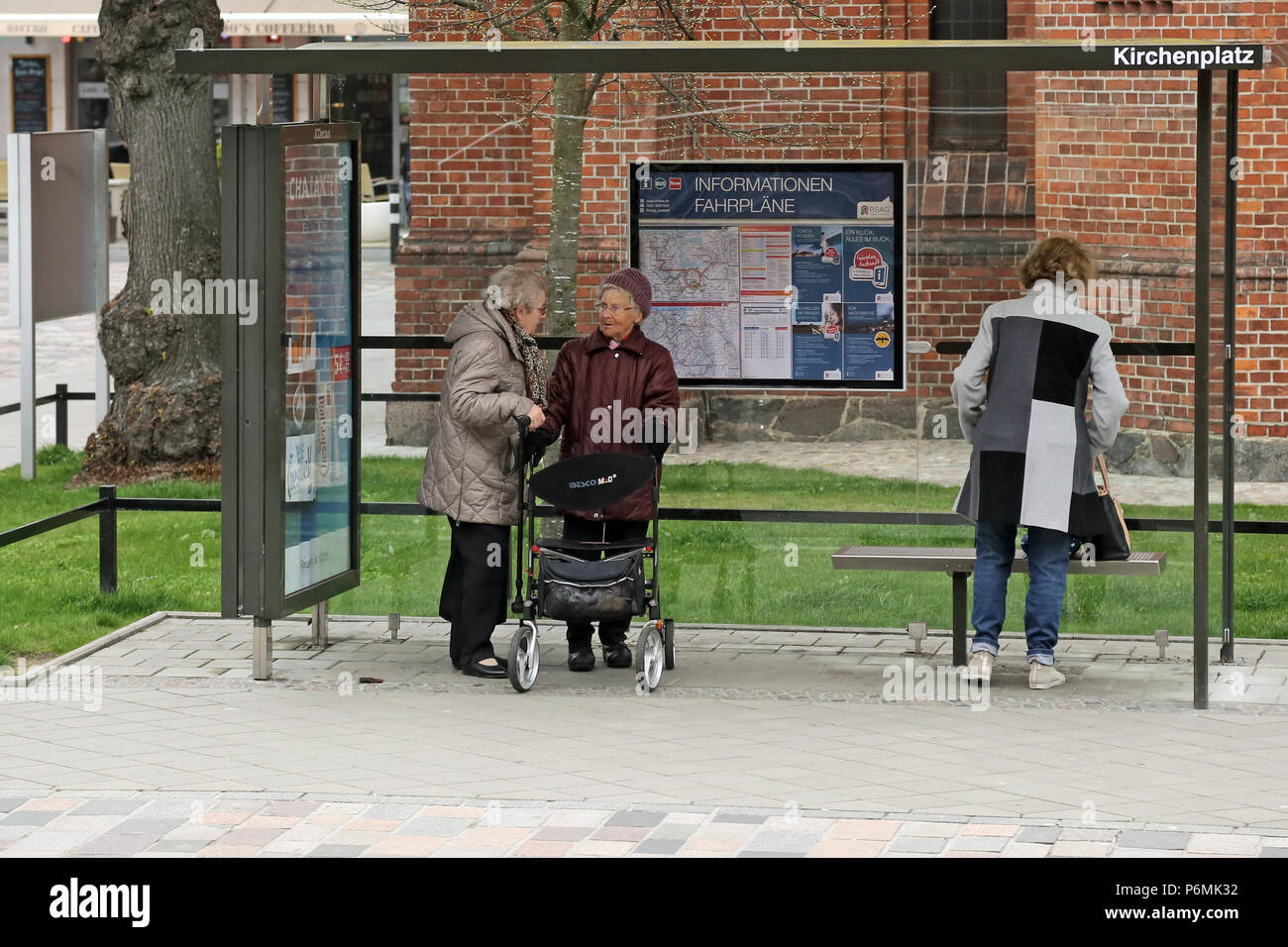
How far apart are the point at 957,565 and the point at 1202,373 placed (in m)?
1.32

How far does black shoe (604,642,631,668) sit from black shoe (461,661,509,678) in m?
0.49

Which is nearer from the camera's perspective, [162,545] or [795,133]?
[795,133]

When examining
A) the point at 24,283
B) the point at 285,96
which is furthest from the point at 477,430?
the point at 285,96

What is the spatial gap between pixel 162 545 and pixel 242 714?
4.29 meters

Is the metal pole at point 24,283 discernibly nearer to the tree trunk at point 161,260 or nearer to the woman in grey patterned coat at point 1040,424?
the tree trunk at point 161,260

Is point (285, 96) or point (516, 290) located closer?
point (516, 290)

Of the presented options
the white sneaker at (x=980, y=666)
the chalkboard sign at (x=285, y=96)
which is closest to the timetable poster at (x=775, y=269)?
the white sneaker at (x=980, y=666)

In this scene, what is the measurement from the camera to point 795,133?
9.11 meters

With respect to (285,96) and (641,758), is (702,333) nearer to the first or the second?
(641,758)

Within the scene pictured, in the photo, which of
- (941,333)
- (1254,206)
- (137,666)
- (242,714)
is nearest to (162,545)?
(137,666)

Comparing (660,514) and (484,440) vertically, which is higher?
(484,440)

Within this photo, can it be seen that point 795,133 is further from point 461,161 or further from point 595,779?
point 461,161

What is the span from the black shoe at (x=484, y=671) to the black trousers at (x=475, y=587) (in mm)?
26

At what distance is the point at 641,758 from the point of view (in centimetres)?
697
